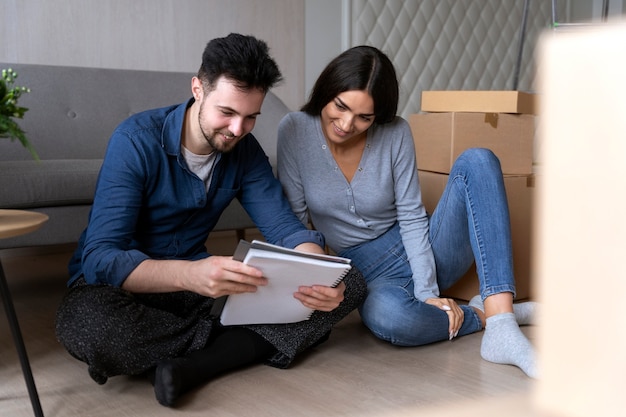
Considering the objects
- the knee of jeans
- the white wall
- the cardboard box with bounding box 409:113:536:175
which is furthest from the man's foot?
the white wall

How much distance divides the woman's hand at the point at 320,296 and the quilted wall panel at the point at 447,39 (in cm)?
289

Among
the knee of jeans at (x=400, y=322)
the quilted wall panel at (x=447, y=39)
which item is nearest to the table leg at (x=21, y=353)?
the knee of jeans at (x=400, y=322)

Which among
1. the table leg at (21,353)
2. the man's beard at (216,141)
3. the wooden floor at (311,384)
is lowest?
the wooden floor at (311,384)

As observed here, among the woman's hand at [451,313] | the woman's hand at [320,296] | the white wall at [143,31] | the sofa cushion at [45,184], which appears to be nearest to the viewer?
the woman's hand at [320,296]

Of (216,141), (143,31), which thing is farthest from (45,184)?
(143,31)

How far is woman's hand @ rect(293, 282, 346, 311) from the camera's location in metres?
1.74

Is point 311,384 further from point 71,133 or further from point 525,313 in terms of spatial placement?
point 71,133

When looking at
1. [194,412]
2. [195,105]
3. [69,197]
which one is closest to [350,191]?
[195,105]

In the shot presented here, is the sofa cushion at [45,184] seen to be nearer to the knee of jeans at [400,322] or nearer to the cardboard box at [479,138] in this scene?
the knee of jeans at [400,322]

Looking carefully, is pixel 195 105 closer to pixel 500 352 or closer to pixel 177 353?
pixel 177 353

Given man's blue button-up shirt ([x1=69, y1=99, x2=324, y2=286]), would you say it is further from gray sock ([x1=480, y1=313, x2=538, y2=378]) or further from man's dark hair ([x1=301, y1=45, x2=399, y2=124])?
gray sock ([x1=480, y1=313, x2=538, y2=378])

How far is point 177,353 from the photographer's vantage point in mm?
1804

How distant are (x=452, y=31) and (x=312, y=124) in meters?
3.00

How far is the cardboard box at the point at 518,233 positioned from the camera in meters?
2.61
